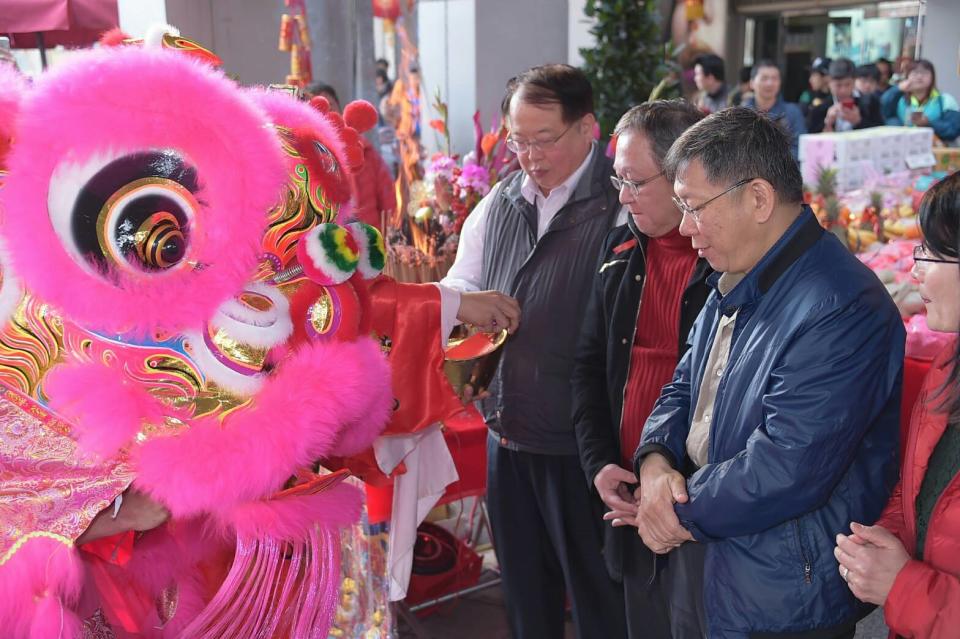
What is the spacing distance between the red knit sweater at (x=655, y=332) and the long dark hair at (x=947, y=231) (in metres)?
0.59

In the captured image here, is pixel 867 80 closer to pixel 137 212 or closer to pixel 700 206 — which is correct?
pixel 700 206

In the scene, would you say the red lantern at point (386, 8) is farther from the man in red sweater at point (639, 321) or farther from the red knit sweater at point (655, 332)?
the red knit sweater at point (655, 332)

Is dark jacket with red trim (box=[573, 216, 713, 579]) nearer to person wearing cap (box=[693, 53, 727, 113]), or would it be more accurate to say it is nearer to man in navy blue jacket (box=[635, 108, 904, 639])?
man in navy blue jacket (box=[635, 108, 904, 639])

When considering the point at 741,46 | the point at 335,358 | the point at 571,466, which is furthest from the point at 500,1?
the point at 335,358

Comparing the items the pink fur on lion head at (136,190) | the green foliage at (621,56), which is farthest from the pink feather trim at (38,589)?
the green foliage at (621,56)

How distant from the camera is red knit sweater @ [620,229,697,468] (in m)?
1.89

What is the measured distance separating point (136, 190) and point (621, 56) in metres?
5.92

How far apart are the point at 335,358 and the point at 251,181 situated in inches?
12.7

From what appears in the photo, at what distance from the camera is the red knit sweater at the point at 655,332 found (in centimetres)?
189

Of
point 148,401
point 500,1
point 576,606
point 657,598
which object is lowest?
point 576,606

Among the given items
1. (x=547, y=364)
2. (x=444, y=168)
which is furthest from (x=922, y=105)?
(x=547, y=364)

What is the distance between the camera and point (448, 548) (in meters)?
2.95

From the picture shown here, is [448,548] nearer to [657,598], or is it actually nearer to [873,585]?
[657,598]

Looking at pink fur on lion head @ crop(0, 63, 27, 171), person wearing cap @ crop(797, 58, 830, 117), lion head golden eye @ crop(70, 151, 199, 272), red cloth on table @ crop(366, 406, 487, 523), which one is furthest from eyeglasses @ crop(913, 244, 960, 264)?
person wearing cap @ crop(797, 58, 830, 117)
